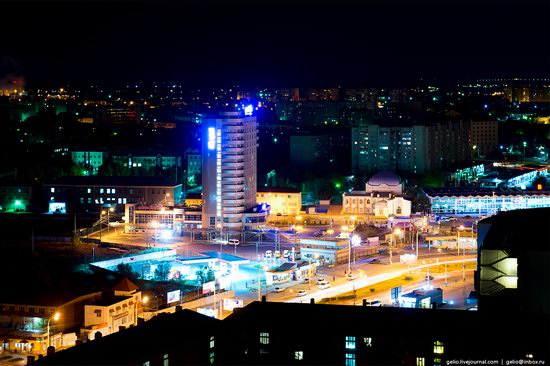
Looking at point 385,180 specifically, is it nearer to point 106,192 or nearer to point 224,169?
point 224,169

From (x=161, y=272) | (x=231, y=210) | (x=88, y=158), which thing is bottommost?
(x=161, y=272)

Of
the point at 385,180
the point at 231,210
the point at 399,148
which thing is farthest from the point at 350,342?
the point at 399,148

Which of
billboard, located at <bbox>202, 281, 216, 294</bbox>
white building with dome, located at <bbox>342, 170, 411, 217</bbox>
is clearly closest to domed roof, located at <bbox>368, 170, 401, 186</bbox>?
white building with dome, located at <bbox>342, 170, 411, 217</bbox>

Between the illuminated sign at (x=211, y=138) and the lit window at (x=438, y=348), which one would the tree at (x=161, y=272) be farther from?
the lit window at (x=438, y=348)

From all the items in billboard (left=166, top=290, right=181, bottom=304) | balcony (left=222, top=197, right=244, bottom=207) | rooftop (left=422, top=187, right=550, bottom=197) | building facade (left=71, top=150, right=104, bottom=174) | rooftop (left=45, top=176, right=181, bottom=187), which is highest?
building facade (left=71, top=150, right=104, bottom=174)

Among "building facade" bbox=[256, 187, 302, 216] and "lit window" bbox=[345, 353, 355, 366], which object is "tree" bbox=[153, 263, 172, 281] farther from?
"lit window" bbox=[345, 353, 355, 366]

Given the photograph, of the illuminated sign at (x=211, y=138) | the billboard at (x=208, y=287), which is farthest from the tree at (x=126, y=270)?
the illuminated sign at (x=211, y=138)

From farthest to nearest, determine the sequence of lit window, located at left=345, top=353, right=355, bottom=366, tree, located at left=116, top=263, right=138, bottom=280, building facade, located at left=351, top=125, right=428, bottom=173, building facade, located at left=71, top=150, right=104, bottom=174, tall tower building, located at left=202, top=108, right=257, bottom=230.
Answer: building facade, located at left=351, top=125, right=428, bottom=173, building facade, located at left=71, top=150, right=104, bottom=174, tall tower building, located at left=202, top=108, right=257, bottom=230, tree, located at left=116, top=263, right=138, bottom=280, lit window, located at left=345, top=353, right=355, bottom=366
